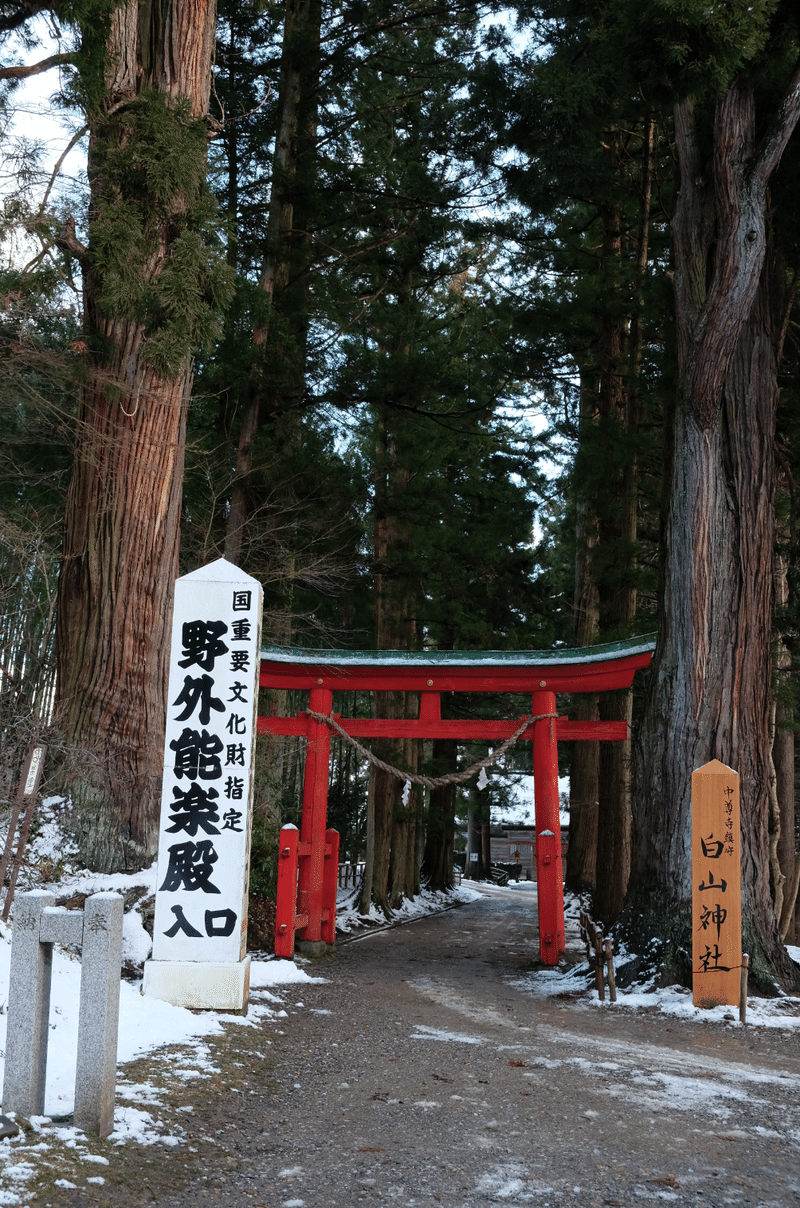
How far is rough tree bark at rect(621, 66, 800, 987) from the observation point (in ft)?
24.0

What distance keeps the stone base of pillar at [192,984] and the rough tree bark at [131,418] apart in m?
1.15

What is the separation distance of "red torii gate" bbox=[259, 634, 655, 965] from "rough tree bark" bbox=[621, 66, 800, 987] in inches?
72.6

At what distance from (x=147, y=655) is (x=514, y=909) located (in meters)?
16.2

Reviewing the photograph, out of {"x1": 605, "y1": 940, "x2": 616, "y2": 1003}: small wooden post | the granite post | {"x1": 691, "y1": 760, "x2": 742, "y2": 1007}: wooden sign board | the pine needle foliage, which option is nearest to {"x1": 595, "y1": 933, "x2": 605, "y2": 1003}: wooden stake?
{"x1": 605, "y1": 940, "x2": 616, "y2": 1003}: small wooden post

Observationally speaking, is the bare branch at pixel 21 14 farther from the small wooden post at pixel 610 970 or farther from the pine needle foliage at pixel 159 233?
the small wooden post at pixel 610 970

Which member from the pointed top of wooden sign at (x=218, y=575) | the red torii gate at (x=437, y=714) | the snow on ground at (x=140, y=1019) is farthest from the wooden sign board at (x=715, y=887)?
the pointed top of wooden sign at (x=218, y=575)

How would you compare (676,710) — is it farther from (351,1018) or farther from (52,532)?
(52,532)

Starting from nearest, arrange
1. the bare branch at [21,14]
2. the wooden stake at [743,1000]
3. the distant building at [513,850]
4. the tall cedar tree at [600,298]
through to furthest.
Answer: the bare branch at [21,14] < the wooden stake at [743,1000] < the tall cedar tree at [600,298] < the distant building at [513,850]

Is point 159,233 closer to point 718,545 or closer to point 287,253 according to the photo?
point 718,545

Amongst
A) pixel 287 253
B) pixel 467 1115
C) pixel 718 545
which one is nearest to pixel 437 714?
pixel 718 545

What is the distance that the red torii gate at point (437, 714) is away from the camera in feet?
32.6

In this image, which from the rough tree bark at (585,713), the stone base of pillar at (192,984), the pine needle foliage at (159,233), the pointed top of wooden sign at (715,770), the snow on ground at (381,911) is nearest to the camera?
the stone base of pillar at (192,984)

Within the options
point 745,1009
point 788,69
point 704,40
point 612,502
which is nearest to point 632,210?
point 612,502

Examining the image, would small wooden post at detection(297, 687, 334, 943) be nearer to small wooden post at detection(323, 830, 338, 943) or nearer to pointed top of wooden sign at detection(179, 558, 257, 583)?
small wooden post at detection(323, 830, 338, 943)
